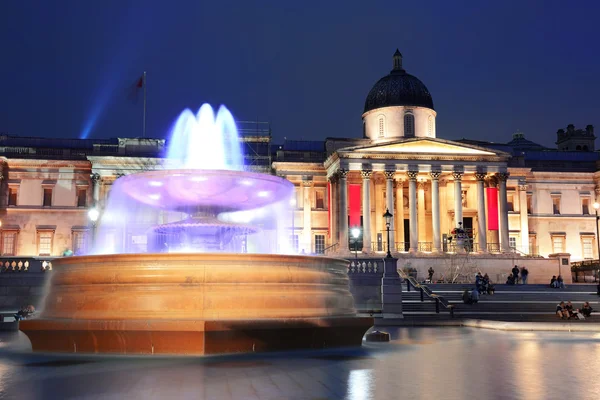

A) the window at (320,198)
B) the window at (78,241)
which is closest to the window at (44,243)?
the window at (78,241)

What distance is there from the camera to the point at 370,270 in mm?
30125

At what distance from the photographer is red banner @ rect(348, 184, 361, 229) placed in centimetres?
4888

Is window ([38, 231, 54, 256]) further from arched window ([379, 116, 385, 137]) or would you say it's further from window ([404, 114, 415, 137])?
window ([404, 114, 415, 137])

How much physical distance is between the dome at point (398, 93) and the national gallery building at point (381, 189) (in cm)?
10

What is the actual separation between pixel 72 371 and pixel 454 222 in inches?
1839

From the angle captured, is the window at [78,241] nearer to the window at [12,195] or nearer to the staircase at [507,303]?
the window at [12,195]

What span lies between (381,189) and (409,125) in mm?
5909

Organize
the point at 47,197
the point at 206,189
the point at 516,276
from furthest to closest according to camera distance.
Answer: the point at 47,197 < the point at 516,276 < the point at 206,189

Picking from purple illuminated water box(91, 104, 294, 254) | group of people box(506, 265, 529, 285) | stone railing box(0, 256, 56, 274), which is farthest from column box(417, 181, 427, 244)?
purple illuminated water box(91, 104, 294, 254)

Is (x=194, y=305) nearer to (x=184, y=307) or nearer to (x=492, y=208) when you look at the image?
(x=184, y=307)

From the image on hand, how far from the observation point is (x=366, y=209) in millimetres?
48844

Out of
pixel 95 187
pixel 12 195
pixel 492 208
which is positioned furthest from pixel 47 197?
pixel 492 208

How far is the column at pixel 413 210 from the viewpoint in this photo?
48781mm

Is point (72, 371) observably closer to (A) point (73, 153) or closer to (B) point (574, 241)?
(A) point (73, 153)
